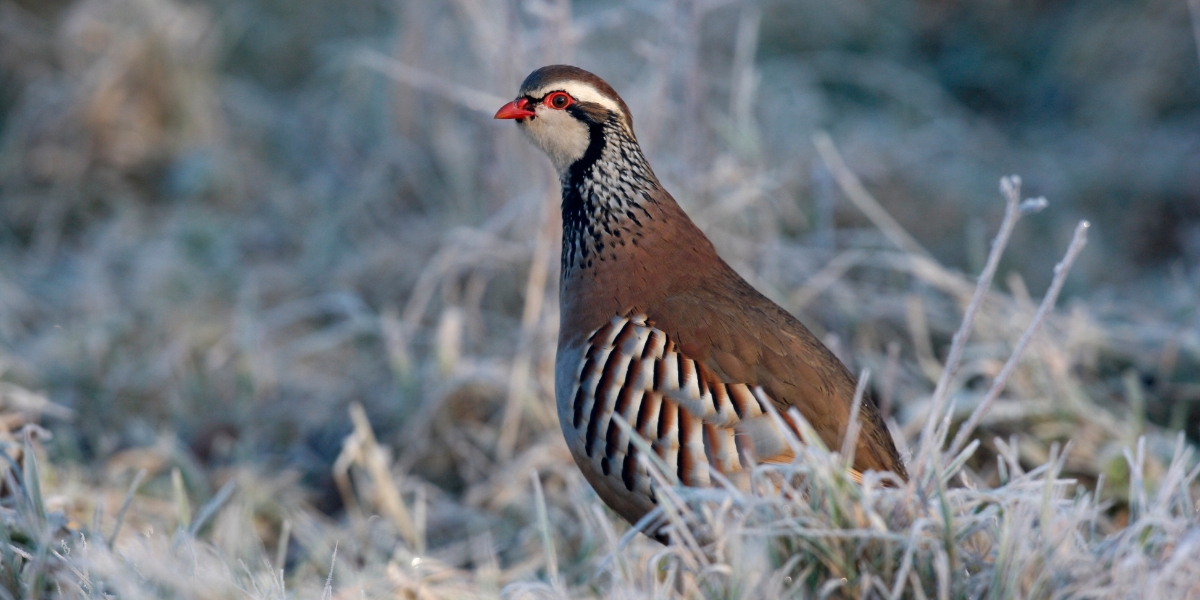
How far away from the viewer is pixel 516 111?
2.74 metres

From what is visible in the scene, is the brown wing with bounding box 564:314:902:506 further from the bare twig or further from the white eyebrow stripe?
the white eyebrow stripe

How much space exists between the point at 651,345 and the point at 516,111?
724mm

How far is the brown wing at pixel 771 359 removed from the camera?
2.39m

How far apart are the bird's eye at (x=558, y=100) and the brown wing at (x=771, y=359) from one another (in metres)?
0.58

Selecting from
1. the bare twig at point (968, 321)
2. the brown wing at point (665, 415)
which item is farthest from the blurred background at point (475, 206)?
the bare twig at point (968, 321)

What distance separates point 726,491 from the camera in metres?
2.03

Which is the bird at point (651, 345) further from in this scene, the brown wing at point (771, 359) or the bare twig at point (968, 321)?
the bare twig at point (968, 321)

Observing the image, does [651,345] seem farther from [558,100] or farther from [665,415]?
[558,100]

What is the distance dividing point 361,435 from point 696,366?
1535 mm

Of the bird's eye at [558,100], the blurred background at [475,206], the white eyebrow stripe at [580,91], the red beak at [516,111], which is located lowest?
the blurred background at [475,206]

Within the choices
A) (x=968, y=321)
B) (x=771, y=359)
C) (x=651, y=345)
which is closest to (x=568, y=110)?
(x=651, y=345)

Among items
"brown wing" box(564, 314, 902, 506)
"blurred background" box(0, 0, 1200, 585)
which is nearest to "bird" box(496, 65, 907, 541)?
"brown wing" box(564, 314, 902, 506)

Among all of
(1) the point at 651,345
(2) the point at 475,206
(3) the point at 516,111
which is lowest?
(2) the point at 475,206

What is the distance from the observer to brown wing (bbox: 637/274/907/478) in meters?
2.39
